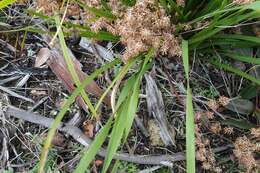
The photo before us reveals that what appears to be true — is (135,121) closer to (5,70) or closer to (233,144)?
(233,144)

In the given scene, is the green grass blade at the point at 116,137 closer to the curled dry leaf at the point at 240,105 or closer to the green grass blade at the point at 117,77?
the green grass blade at the point at 117,77

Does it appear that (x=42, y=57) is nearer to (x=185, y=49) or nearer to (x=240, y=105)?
(x=185, y=49)

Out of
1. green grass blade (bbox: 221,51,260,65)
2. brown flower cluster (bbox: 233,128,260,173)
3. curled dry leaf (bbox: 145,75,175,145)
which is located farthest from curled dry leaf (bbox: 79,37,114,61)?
brown flower cluster (bbox: 233,128,260,173)

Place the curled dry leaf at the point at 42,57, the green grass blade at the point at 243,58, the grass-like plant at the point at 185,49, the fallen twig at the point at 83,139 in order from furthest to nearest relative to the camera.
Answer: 1. the curled dry leaf at the point at 42,57
2. the fallen twig at the point at 83,139
3. the green grass blade at the point at 243,58
4. the grass-like plant at the point at 185,49

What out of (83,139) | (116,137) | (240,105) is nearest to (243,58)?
(240,105)

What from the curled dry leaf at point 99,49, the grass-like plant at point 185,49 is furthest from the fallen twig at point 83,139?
the curled dry leaf at point 99,49

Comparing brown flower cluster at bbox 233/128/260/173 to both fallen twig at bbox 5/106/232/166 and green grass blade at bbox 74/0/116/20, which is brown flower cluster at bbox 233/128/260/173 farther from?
green grass blade at bbox 74/0/116/20

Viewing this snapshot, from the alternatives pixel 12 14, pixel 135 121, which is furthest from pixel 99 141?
pixel 12 14
